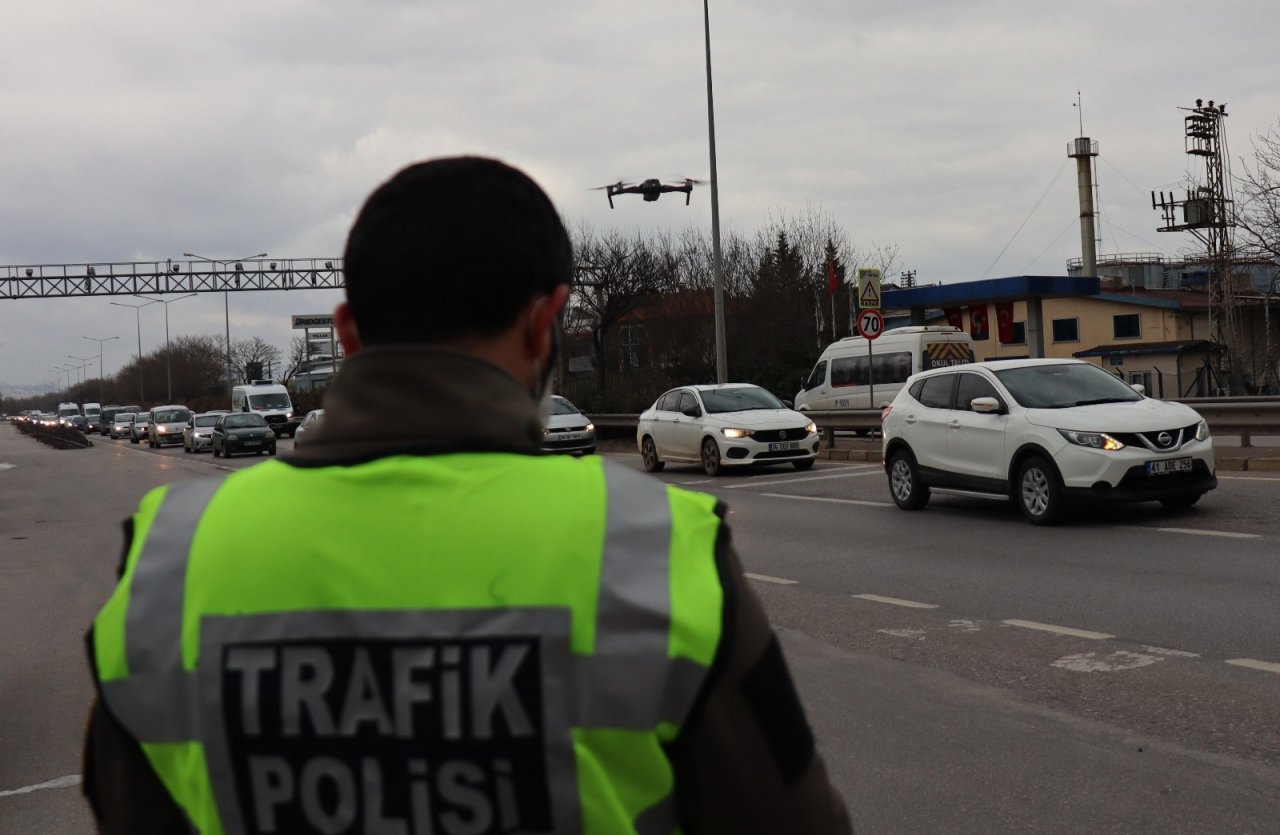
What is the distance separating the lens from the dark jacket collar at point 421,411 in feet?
4.97

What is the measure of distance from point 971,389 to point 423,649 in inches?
525

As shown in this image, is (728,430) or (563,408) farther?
(563,408)

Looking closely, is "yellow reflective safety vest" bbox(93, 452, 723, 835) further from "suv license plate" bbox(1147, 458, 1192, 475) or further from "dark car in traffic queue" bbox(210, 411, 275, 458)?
"dark car in traffic queue" bbox(210, 411, 275, 458)

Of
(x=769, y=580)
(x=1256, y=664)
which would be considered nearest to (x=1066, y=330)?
(x=769, y=580)

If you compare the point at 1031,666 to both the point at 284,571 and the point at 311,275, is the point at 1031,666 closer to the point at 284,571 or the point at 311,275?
the point at 284,571

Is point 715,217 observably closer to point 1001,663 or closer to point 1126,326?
point 1001,663

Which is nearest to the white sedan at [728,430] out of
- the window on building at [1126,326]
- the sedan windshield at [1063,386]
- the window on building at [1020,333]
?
the sedan windshield at [1063,386]

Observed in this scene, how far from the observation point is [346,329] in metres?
1.71

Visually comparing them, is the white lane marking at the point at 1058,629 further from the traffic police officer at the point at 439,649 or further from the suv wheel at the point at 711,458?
the suv wheel at the point at 711,458

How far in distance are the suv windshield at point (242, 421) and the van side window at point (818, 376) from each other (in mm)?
17144

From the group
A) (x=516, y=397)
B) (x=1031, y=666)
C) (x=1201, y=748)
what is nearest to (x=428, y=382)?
(x=516, y=397)

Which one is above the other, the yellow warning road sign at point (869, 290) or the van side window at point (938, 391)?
the yellow warning road sign at point (869, 290)

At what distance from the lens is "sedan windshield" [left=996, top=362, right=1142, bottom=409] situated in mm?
13359

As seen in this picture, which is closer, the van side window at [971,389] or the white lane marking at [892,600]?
the white lane marking at [892,600]
